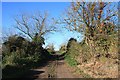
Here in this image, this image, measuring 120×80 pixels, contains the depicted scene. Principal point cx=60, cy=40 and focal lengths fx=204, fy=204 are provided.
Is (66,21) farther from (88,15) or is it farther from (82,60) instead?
(82,60)

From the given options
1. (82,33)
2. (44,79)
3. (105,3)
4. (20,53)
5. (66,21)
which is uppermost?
(105,3)

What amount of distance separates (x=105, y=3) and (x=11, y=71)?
12.7 meters

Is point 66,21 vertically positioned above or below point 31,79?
above

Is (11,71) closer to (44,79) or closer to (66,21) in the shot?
(44,79)

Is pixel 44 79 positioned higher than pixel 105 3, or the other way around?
pixel 105 3

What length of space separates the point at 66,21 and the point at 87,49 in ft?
16.0

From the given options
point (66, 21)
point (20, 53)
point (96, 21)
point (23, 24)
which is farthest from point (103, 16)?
point (23, 24)

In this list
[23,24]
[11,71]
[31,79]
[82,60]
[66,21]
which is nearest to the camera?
[31,79]

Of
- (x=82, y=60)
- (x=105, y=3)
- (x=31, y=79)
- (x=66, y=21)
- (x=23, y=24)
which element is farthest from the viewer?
(x=23, y=24)

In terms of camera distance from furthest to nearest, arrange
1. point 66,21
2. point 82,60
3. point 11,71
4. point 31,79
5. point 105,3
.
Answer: point 66,21
point 105,3
point 82,60
point 11,71
point 31,79

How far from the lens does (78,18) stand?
22297 millimetres

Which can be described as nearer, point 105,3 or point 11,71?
point 11,71

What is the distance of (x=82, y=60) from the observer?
20.7 m

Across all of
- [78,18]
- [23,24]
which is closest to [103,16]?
[78,18]
